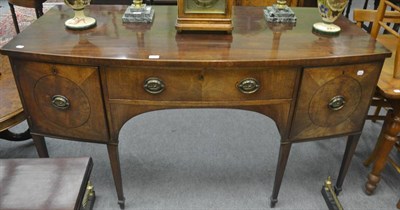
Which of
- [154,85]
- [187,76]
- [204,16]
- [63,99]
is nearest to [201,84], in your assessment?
[187,76]

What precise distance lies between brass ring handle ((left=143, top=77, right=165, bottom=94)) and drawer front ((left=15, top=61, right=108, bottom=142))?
17 centimetres

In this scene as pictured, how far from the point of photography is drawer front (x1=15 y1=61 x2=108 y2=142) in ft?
3.74

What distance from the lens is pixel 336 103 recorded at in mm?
1255

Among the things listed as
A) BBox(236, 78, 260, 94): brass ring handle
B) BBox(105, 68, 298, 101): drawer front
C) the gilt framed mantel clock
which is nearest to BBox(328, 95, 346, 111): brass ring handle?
BBox(105, 68, 298, 101): drawer front

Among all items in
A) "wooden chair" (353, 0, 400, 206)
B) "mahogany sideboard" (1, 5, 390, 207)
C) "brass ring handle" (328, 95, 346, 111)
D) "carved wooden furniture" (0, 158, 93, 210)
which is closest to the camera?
"carved wooden furniture" (0, 158, 93, 210)

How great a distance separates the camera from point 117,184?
148 cm

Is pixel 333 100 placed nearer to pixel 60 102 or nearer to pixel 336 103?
pixel 336 103

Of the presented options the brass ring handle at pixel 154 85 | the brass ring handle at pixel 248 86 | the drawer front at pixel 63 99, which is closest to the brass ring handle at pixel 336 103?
the brass ring handle at pixel 248 86

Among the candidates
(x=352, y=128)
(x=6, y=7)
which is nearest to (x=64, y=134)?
(x=352, y=128)

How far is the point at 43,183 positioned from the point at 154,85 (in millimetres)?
460

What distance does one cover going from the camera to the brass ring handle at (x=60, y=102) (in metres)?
1.19

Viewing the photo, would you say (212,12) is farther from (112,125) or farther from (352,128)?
(352,128)

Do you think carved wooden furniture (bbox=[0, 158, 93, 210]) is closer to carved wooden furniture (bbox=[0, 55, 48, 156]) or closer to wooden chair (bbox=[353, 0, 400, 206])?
carved wooden furniture (bbox=[0, 55, 48, 156])

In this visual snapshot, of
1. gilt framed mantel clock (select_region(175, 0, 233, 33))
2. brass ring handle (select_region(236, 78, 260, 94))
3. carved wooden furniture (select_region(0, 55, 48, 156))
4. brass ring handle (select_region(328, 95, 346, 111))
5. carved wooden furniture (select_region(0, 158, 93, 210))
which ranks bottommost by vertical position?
carved wooden furniture (select_region(0, 55, 48, 156))
